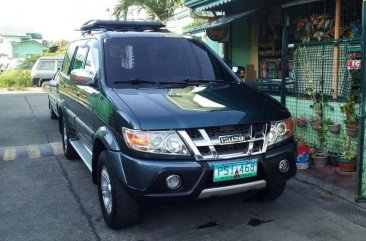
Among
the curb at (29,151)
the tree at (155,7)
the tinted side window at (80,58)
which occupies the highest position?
the tree at (155,7)

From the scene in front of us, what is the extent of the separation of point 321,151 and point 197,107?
3163mm

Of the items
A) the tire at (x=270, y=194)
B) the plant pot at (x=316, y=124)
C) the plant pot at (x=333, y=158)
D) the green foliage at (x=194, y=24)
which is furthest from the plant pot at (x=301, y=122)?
the green foliage at (x=194, y=24)

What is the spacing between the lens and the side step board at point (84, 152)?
4.79m

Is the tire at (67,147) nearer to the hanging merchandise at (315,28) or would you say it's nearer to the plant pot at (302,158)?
the plant pot at (302,158)

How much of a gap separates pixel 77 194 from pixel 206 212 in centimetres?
166

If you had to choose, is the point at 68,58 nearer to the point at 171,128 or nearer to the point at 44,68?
the point at 171,128

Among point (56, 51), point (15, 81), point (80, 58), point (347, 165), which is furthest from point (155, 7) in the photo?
point (56, 51)

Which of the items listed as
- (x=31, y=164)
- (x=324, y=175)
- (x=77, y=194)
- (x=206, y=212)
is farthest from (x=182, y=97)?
(x=31, y=164)

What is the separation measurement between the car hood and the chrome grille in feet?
0.18

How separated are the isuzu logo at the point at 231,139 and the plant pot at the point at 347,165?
2622 mm

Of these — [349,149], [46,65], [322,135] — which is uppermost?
[46,65]

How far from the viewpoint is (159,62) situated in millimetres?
4641

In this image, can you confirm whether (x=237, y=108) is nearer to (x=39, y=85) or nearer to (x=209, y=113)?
(x=209, y=113)

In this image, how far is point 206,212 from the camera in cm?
440
